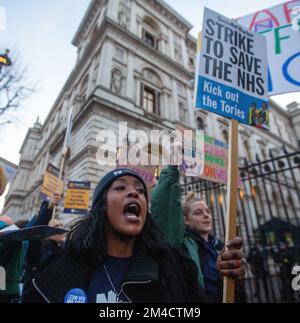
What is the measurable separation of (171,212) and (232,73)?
4.85 feet

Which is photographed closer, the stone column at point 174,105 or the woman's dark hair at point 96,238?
the woman's dark hair at point 96,238

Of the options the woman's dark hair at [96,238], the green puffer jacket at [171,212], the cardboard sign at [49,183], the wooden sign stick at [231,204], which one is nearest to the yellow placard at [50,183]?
the cardboard sign at [49,183]

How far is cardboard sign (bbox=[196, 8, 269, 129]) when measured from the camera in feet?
6.54

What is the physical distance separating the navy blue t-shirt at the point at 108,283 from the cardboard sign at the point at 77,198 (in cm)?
550

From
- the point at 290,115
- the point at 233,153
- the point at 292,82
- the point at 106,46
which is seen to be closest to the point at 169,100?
the point at 106,46

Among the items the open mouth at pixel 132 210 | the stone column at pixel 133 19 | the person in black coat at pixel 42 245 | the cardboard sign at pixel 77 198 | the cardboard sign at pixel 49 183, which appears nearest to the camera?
the open mouth at pixel 132 210

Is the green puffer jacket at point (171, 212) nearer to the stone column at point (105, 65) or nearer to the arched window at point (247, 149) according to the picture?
the stone column at point (105, 65)

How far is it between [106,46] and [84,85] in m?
3.60

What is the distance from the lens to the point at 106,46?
14312 millimetres

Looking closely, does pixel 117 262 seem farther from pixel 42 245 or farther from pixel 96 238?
pixel 42 245

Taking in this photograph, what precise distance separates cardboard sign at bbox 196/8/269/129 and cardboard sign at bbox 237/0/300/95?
1.91 feet

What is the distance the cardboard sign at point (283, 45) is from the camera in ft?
8.80
